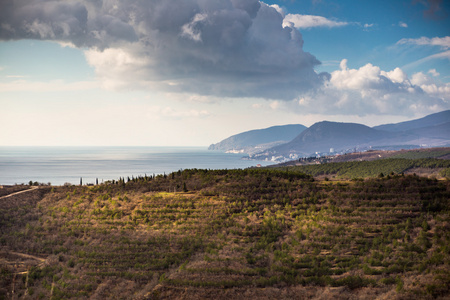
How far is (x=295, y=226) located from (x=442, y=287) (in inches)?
688

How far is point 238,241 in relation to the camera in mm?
38094

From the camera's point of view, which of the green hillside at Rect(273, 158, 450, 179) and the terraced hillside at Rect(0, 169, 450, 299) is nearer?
the terraced hillside at Rect(0, 169, 450, 299)

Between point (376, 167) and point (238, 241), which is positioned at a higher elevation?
point (238, 241)

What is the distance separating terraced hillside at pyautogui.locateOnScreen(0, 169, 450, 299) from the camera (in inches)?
1148

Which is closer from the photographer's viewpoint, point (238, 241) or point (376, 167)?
point (238, 241)

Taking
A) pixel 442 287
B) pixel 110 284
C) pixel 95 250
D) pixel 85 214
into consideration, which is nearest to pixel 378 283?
pixel 442 287

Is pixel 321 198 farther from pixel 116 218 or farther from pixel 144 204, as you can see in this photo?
pixel 116 218

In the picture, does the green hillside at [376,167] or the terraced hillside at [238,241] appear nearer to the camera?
the terraced hillside at [238,241]

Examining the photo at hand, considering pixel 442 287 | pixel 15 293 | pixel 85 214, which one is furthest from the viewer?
pixel 85 214

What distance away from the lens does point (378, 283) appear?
27.8m

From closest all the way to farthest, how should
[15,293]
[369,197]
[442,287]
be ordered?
[442,287] < [15,293] < [369,197]

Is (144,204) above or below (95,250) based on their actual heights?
above

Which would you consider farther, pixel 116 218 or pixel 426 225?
pixel 116 218

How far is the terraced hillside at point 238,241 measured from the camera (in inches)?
1148
